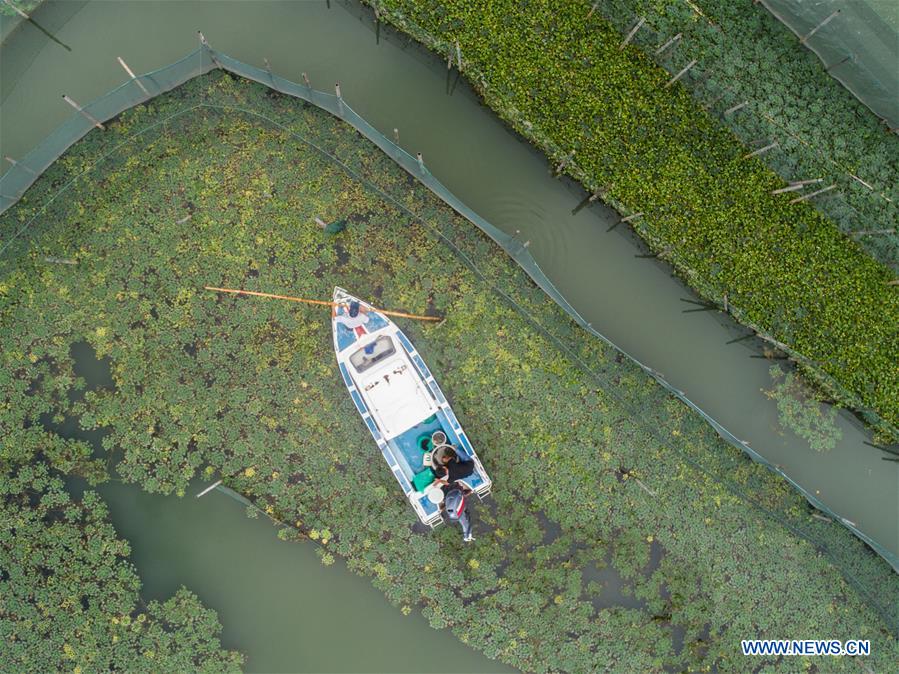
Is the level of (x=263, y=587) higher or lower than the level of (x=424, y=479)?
lower

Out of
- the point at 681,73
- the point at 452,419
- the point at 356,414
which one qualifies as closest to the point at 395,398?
the point at 356,414

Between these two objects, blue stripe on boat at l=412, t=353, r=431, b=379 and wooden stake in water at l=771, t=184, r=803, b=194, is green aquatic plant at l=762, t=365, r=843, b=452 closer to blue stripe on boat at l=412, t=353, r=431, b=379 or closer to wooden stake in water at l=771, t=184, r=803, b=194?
wooden stake in water at l=771, t=184, r=803, b=194

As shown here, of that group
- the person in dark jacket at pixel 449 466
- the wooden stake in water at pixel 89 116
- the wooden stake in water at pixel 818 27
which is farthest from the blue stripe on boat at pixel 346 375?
the wooden stake in water at pixel 818 27

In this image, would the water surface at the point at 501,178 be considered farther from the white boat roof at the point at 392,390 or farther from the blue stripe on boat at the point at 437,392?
the white boat roof at the point at 392,390

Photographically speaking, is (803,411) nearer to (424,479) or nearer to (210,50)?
(424,479)

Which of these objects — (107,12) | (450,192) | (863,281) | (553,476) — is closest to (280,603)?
(553,476)
